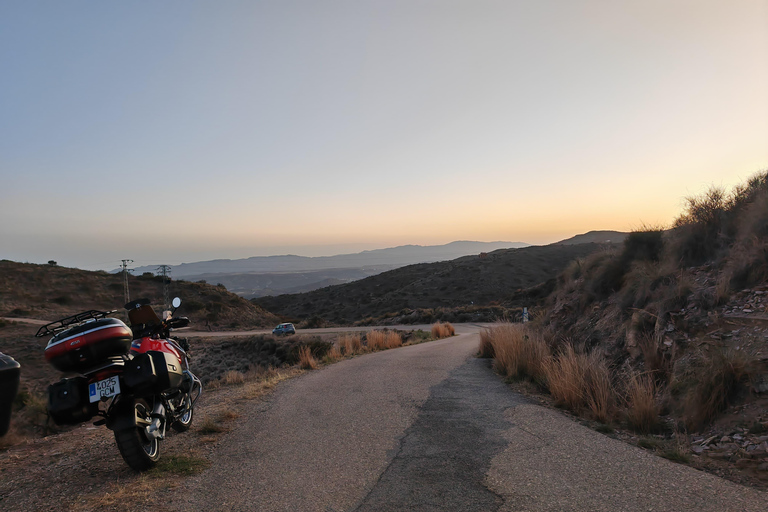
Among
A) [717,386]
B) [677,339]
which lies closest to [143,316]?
[717,386]

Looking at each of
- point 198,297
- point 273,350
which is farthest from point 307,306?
point 273,350

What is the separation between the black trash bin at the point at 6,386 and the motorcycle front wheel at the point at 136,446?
6.24 feet

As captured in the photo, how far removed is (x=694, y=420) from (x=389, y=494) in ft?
12.3

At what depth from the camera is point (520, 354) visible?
995 centimetres

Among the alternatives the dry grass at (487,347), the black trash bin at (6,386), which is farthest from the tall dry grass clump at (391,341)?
the black trash bin at (6,386)

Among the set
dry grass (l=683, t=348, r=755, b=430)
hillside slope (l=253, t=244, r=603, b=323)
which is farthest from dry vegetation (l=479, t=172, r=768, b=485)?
hillside slope (l=253, t=244, r=603, b=323)

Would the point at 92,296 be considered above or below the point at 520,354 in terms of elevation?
above

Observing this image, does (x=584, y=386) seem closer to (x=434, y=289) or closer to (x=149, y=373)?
(x=149, y=373)

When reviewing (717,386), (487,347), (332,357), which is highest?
(717,386)

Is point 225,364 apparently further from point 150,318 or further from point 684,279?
point 684,279

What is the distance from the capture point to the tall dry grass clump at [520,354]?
920 centimetres

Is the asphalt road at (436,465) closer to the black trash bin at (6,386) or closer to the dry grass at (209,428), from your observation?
the dry grass at (209,428)

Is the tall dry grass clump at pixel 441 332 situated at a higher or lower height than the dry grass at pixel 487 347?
lower

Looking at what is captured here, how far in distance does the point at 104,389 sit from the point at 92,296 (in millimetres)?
55710
